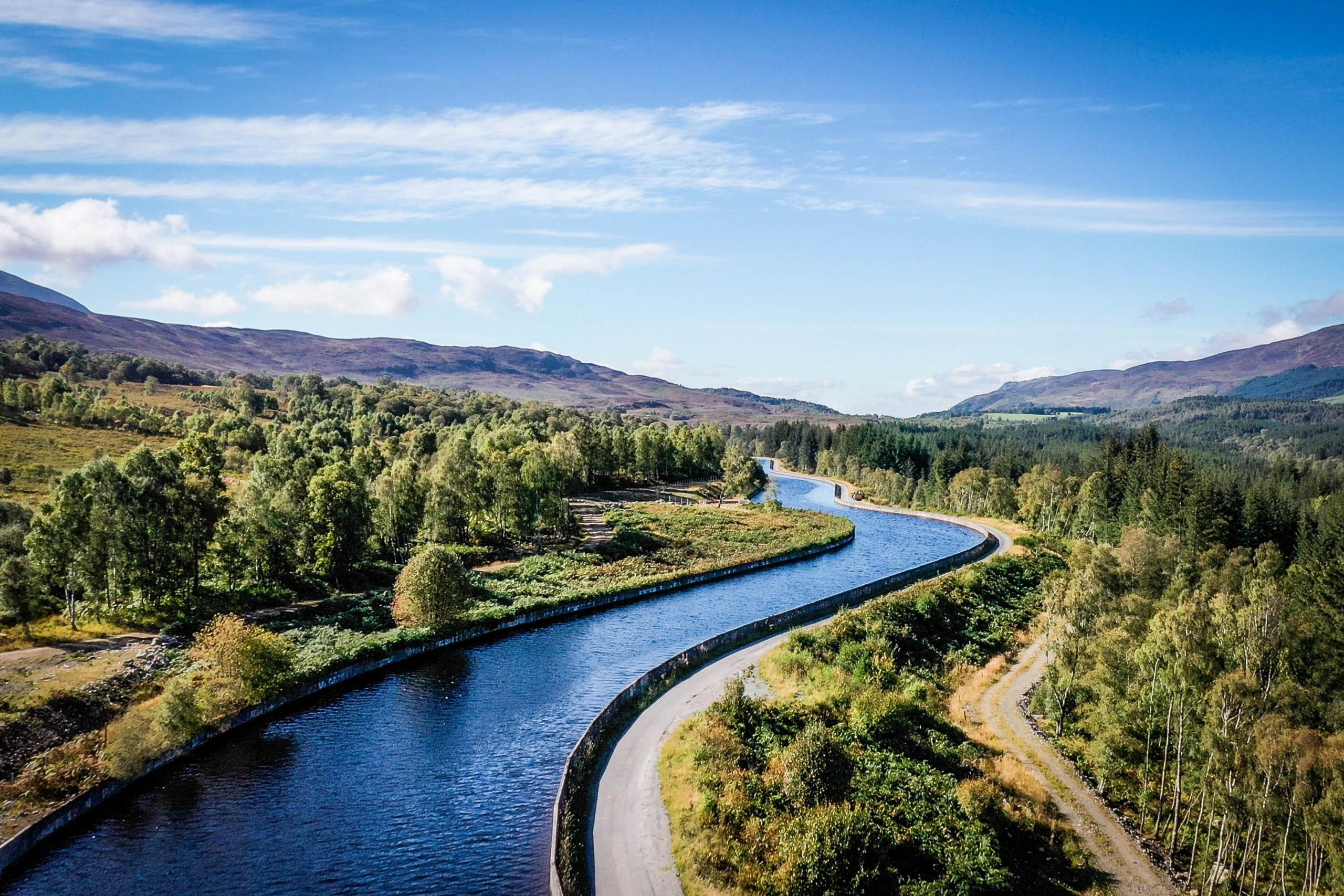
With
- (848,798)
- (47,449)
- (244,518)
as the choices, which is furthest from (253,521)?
(47,449)

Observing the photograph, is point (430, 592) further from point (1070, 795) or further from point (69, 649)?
point (1070, 795)

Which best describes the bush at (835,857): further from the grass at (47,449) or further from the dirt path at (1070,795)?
the grass at (47,449)

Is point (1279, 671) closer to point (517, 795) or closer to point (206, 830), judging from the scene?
point (517, 795)

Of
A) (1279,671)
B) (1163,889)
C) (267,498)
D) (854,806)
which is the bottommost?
(1163,889)

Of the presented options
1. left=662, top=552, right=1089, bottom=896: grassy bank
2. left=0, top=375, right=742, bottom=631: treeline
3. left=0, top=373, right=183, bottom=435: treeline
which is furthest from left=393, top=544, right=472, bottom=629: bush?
left=0, top=373, right=183, bottom=435: treeline

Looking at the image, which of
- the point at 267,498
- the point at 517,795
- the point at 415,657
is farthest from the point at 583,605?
the point at 517,795

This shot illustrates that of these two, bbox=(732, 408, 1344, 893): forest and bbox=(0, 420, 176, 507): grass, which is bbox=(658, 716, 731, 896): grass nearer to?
bbox=(732, 408, 1344, 893): forest

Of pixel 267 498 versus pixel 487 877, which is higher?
pixel 267 498
